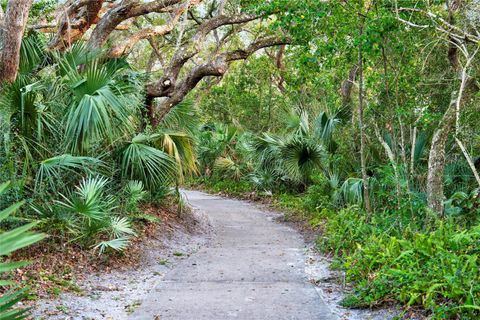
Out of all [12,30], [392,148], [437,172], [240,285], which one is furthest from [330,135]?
[12,30]

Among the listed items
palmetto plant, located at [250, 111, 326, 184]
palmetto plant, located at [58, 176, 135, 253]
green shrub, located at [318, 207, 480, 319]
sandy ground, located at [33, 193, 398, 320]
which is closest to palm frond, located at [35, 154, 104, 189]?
palmetto plant, located at [58, 176, 135, 253]

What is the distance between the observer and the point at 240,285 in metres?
6.66

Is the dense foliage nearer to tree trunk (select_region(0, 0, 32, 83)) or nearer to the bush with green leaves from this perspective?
the bush with green leaves

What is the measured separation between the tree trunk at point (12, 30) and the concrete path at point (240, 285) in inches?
148

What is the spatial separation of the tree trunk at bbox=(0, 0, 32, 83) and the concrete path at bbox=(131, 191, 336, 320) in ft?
12.3

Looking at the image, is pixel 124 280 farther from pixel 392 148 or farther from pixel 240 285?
pixel 392 148

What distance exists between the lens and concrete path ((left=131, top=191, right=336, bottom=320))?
5465mm

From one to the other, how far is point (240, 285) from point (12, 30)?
15.0ft

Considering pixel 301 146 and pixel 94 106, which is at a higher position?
pixel 94 106

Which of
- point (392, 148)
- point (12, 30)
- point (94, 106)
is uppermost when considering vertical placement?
point (12, 30)

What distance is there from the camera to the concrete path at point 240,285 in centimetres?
546

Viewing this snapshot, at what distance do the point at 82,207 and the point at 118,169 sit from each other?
1967mm

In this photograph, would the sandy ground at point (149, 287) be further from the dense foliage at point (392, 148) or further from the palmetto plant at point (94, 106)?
the palmetto plant at point (94, 106)

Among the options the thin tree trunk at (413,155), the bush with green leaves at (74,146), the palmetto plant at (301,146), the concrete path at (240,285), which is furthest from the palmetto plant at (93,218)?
the palmetto plant at (301,146)
